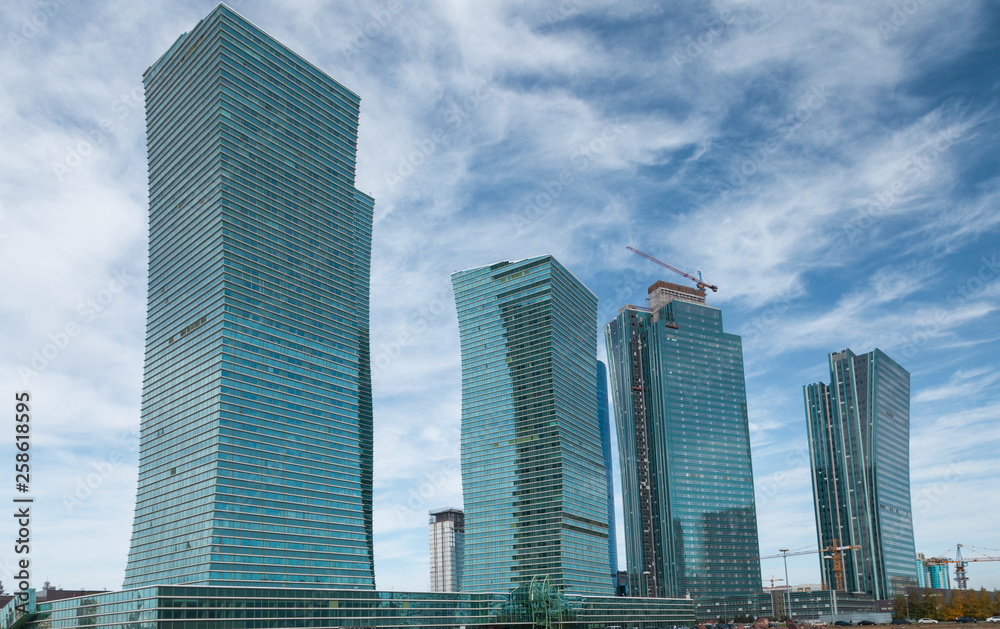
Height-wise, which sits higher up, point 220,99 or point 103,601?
point 220,99

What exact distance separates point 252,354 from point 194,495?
32.9 metres

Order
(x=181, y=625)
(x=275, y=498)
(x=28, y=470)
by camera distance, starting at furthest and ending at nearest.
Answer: (x=275, y=498), (x=181, y=625), (x=28, y=470)

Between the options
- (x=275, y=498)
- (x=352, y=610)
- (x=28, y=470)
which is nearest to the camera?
(x=28, y=470)

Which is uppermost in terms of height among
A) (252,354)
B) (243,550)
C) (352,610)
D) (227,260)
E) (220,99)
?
(220,99)

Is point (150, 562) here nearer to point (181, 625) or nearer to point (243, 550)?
point (243, 550)

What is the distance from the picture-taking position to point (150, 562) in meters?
189

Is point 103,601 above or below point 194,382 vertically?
below

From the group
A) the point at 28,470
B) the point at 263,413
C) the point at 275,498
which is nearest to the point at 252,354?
the point at 263,413

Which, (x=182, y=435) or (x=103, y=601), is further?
(x=182, y=435)

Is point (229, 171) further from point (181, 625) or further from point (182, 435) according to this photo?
point (181, 625)

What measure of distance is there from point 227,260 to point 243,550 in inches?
2496

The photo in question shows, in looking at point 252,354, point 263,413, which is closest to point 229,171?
point 252,354

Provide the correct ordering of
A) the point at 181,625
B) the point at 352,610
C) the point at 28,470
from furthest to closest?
the point at 352,610
the point at 181,625
the point at 28,470

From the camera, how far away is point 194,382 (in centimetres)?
19162
